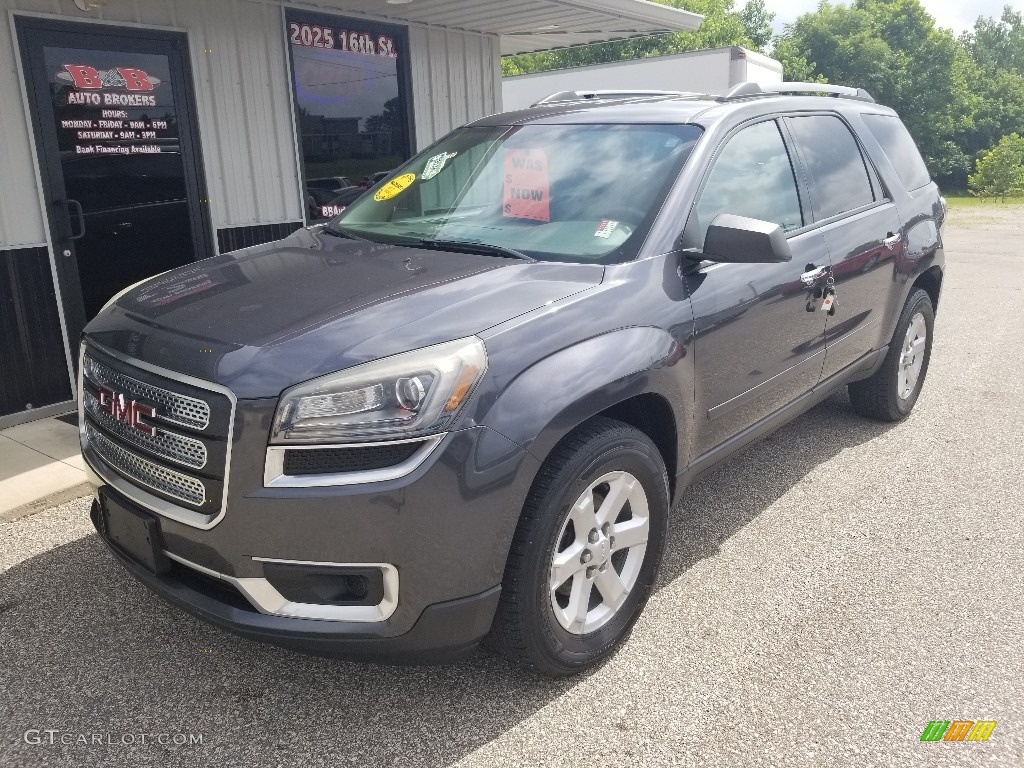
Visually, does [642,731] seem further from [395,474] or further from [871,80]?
[871,80]

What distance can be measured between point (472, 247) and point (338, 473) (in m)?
1.23

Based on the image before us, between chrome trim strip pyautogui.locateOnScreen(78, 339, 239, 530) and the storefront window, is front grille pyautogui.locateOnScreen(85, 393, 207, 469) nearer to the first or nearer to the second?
chrome trim strip pyautogui.locateOnScreen(78, 339, 239, 530)

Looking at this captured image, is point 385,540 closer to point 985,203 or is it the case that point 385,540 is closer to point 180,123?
point 180,123

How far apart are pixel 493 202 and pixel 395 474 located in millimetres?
1568

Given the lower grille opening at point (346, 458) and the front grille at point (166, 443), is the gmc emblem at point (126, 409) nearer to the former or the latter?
the front grille at point (166, 443)

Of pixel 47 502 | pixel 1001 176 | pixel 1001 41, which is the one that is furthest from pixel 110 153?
pixel 1001 41

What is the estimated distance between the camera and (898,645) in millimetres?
2949

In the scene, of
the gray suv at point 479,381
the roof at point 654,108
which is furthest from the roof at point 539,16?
the gray suv at point 479,381

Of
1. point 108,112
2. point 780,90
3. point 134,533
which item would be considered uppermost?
point 108,112

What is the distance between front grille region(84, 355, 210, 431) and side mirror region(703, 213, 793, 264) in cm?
177

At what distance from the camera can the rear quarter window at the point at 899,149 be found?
4840 mm

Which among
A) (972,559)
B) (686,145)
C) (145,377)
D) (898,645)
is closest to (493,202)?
(686,145)

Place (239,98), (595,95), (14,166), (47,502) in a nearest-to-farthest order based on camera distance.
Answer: (47,502) < (595,95) < (14,166) < (239,98)

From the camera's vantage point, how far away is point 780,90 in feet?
13.9
